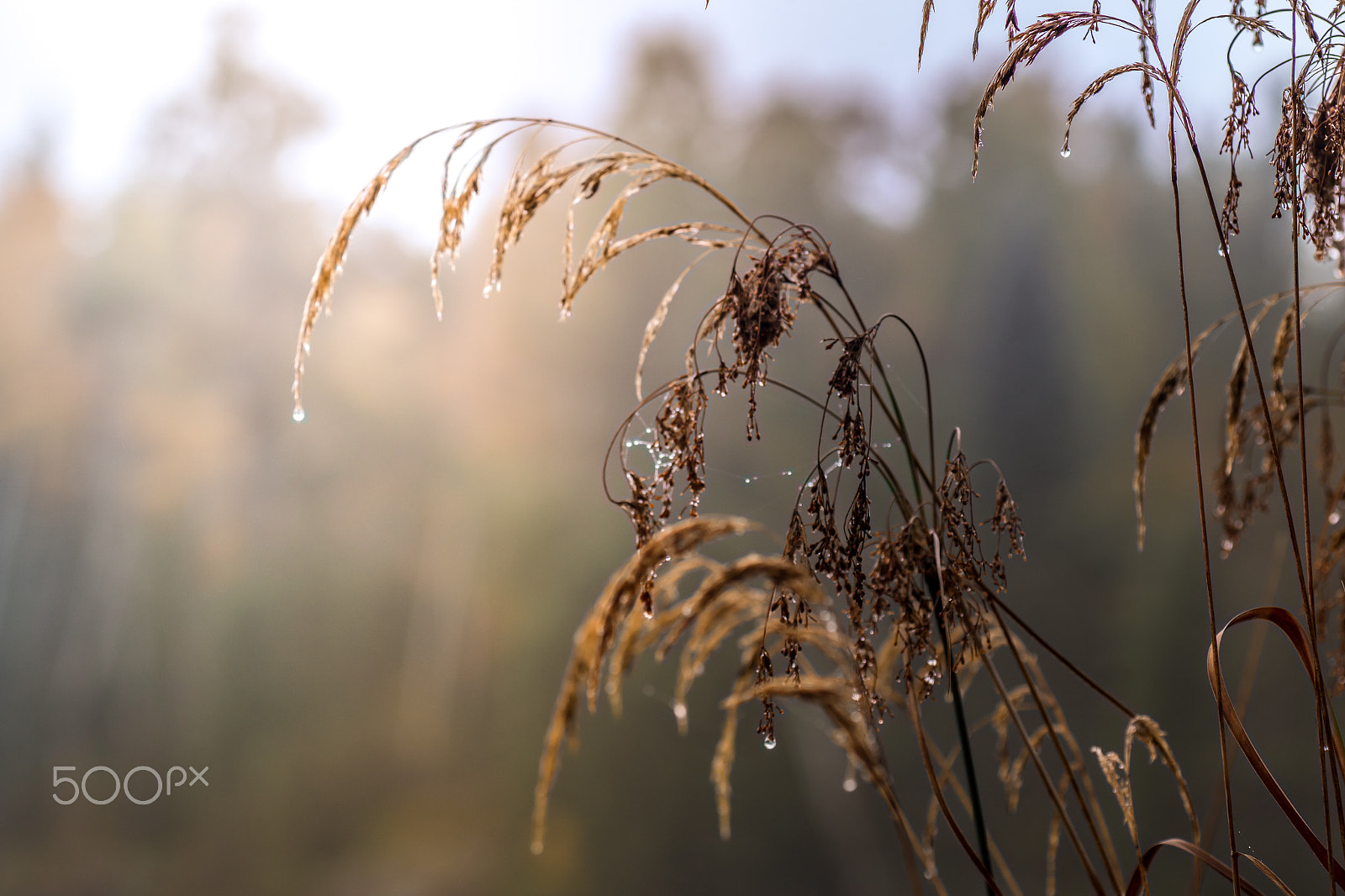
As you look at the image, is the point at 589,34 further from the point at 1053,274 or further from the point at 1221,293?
the point at 1221,293

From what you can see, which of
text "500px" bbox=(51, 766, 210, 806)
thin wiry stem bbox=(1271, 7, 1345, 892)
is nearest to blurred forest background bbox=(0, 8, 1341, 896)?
text "500px" bbox=(51, 766, 210, 806)

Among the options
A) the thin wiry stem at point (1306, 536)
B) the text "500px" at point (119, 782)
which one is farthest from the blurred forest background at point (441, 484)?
the thin wiry stem at point (1306, 536)

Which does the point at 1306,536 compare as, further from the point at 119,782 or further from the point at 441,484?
the point at 119,782

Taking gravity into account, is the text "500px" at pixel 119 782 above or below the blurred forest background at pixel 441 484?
below

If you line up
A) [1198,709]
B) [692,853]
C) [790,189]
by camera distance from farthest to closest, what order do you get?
1. [790,189]
2. [692,853]
3. [1198,709]

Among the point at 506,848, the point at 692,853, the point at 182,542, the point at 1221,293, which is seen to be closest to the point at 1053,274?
the point at 1221,293

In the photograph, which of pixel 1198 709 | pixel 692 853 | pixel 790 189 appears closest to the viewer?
pixel 1198 709

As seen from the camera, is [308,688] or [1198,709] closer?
[1198,709]

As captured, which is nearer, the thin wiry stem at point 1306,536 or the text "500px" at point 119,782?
the thin wiry stem at point 1306,536

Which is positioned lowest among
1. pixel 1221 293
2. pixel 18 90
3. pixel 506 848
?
pixel 506 848

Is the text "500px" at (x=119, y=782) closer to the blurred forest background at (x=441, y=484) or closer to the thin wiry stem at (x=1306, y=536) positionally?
the blurred forest background at (x=441, y=484)
